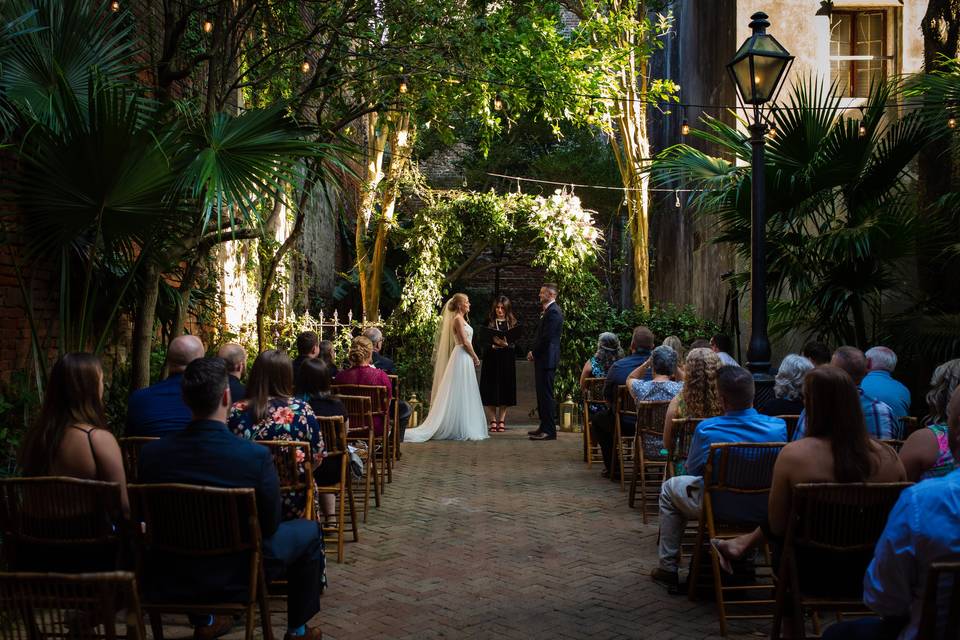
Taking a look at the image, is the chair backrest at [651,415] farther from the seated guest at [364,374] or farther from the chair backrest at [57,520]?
the chair backrest at [57,520]

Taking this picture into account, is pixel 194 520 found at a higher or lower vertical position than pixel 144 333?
lower

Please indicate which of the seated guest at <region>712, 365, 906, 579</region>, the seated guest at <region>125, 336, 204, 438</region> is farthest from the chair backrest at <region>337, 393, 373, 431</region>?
the seated guest at <region>712, 365, 906, 579</region>

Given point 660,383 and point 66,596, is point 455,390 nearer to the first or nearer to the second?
point 660,383

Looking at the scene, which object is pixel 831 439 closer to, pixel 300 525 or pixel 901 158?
pixel 300 525

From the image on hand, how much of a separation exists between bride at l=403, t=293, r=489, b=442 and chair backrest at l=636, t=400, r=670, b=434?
5577 mm

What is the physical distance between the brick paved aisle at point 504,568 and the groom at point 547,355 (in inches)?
121

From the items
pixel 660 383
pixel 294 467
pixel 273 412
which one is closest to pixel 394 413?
pixel 660 383

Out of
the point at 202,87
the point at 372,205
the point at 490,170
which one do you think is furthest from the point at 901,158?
the point at 490,170

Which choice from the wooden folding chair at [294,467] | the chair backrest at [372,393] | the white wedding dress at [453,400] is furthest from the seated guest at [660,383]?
the white wedding dress at [453,400]

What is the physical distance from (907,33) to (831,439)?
10.8 metres

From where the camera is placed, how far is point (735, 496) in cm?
512

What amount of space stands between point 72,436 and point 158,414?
3.81 feet

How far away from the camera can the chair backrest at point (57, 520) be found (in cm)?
365

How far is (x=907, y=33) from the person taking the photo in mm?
12891
